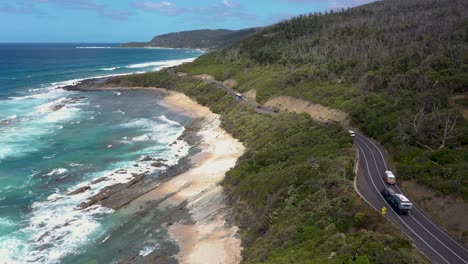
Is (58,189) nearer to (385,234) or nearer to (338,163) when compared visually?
(338,163)

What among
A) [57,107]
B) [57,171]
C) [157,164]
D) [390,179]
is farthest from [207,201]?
[57,107]

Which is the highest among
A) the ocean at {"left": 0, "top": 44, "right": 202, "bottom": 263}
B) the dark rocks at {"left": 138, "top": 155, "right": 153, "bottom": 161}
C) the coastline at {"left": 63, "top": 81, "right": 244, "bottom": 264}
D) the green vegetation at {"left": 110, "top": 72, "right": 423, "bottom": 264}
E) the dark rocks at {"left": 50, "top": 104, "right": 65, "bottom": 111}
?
the green vegetation at {"left": 110, "top": 72, "right": 423, "bottom": 264}

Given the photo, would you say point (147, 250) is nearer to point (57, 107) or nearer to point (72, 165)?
point (72, 165)

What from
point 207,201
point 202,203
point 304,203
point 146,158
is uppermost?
point 304,203

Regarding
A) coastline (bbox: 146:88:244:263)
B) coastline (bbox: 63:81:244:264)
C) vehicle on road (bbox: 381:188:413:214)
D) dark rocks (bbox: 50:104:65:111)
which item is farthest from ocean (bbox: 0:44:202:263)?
vehicle on road (bbox: 381:188:413:214)

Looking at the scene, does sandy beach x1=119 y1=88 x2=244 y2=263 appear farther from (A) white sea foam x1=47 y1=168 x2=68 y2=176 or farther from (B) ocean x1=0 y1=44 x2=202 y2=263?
(A) white sea foam x1=47 y1=168 x2=68 y2=176

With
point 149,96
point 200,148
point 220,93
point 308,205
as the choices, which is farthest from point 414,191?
point 149,96

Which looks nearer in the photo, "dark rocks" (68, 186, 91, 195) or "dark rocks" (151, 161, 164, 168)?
"dark rocks" (68, 186, 91, 195)
